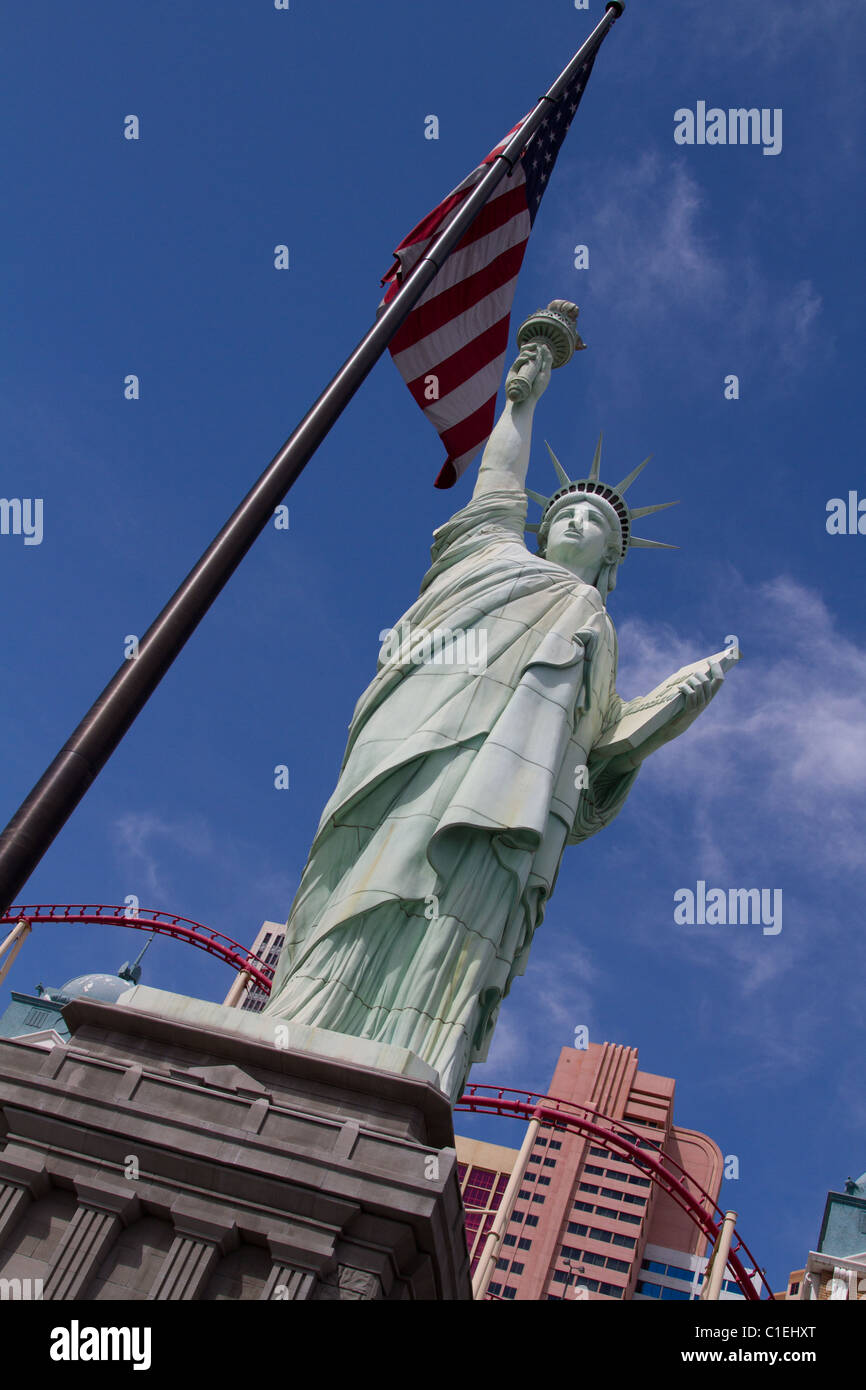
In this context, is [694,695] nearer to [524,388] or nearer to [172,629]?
[524,388]

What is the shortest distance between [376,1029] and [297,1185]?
240cm

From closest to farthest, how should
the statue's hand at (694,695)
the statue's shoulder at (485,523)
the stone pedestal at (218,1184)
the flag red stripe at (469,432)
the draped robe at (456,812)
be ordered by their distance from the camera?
the stone pedestal at (218,1184) < the draped robe at (456,812) < the flag red stripe at (469,432) < the statue's hand at (694,695) < the statue's shoulder at (485,523)

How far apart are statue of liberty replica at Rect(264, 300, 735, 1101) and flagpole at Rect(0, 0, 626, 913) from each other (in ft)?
15.3

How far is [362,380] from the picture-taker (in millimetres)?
6445

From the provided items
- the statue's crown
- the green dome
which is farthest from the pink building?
the statue's crown

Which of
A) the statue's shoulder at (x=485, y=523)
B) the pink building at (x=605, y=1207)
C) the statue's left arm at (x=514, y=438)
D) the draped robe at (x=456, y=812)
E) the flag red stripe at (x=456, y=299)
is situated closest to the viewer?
the draped robe at (x=456, y=812)

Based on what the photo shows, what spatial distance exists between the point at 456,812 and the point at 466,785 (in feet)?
1.22

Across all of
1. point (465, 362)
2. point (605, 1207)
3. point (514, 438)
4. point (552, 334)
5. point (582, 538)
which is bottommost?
point (465, 362)

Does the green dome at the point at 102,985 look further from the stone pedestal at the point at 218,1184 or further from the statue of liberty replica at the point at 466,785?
the stone pedestal at the point at 218,1184

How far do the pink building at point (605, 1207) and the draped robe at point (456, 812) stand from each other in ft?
148

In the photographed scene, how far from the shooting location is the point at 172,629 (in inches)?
196

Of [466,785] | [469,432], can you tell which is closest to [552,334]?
[469,432]

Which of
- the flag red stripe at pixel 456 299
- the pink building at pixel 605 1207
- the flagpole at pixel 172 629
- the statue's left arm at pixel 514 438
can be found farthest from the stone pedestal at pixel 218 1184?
the pink building at pixel 605 1207

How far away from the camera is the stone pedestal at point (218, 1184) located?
21.9ft
